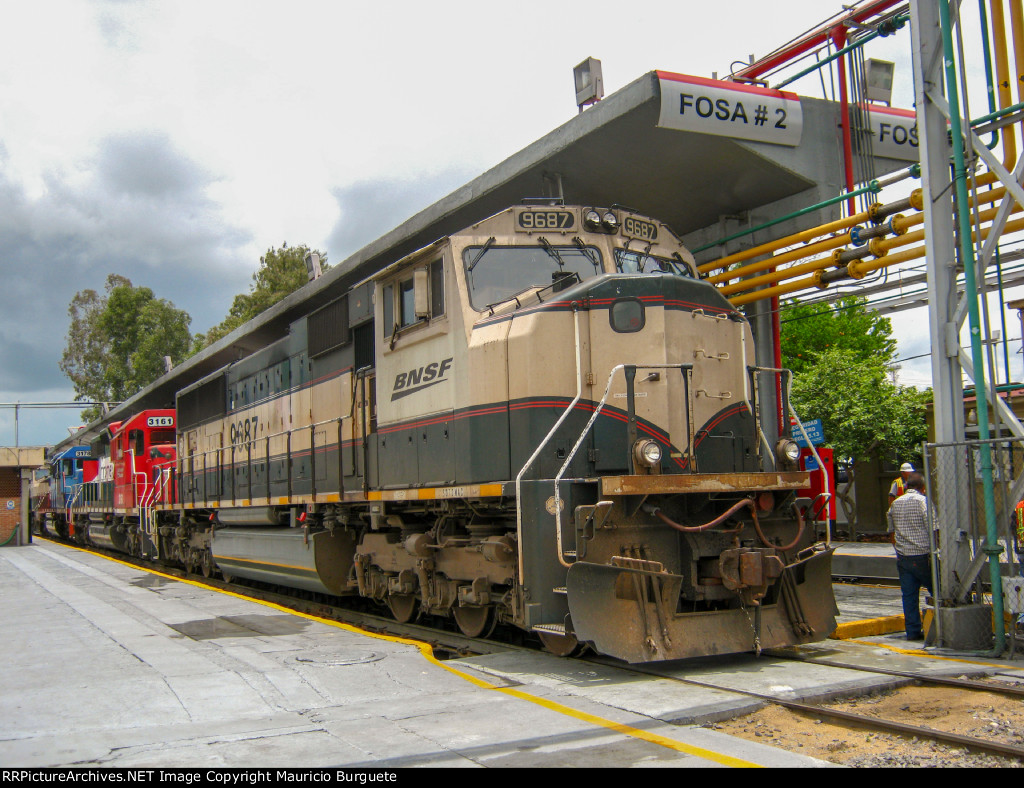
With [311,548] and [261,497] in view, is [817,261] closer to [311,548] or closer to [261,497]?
[311,548]

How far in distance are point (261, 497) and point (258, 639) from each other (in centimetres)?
502

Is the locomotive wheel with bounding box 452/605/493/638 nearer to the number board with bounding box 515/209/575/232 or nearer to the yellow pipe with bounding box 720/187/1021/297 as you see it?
the number board with bounding box 515/209/575/232

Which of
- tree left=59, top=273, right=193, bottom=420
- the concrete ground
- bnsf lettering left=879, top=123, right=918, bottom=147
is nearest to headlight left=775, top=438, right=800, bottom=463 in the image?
the concrete ground

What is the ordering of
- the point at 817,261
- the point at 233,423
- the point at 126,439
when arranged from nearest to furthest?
the point at 817,261 → the point at 233,423 → the point at 126,439

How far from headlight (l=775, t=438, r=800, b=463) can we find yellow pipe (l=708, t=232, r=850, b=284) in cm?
350

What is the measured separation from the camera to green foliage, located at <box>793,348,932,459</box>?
2245 centimetres

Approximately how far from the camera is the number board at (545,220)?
7355mm

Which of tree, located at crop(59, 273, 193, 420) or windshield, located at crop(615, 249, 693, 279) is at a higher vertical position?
tree, located at crop(59, 273, 193, 420)

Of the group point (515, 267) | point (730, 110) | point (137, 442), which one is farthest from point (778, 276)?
point (137, 442)

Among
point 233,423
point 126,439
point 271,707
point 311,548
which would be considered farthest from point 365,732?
point 126,439

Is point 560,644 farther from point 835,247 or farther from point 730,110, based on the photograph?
point 730,110

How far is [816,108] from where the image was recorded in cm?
1050

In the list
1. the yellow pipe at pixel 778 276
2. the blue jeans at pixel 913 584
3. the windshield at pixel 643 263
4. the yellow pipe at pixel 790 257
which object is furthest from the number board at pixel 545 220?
the blue jeans at pixel 913 584

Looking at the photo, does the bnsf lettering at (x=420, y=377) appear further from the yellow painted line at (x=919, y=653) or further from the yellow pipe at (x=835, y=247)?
the yellow painted line at (x=919, y=653)
